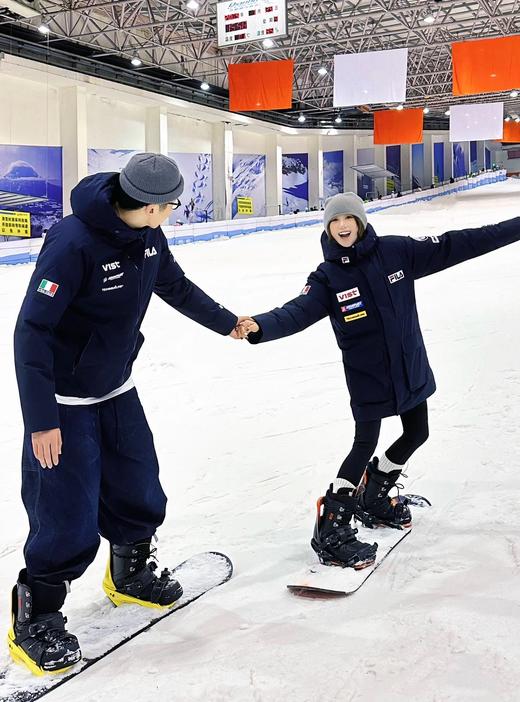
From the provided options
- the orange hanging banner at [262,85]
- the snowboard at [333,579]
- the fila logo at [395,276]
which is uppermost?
the orange hanging banner at [262,85]

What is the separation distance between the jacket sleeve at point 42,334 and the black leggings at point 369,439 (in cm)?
113

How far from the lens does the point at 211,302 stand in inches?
101

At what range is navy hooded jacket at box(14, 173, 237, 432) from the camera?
185cm

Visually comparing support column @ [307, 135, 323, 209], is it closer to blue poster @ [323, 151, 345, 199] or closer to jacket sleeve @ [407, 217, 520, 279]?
blue poster @ [323, 151, 345, 199]

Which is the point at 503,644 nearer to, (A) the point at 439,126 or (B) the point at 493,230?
(B) the point at 493,230

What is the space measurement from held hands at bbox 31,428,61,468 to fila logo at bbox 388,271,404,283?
50.2 inches

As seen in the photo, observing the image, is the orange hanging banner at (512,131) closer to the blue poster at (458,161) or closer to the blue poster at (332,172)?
the blue poster at (458,161)

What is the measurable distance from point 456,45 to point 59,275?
40.4 ft

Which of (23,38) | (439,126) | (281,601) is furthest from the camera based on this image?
(439,126)

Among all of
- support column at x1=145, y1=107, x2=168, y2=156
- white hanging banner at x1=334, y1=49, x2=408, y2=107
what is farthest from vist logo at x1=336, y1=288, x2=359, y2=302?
support column at x1=145, y1=107, x2=168, y2=156

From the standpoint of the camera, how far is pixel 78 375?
199 cm

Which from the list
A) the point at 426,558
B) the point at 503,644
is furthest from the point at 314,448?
the point at 503,644

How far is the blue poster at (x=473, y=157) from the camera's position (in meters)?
37.7

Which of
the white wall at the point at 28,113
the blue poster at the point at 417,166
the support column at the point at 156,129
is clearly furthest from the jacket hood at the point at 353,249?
the blue poster at the point at 417,166
